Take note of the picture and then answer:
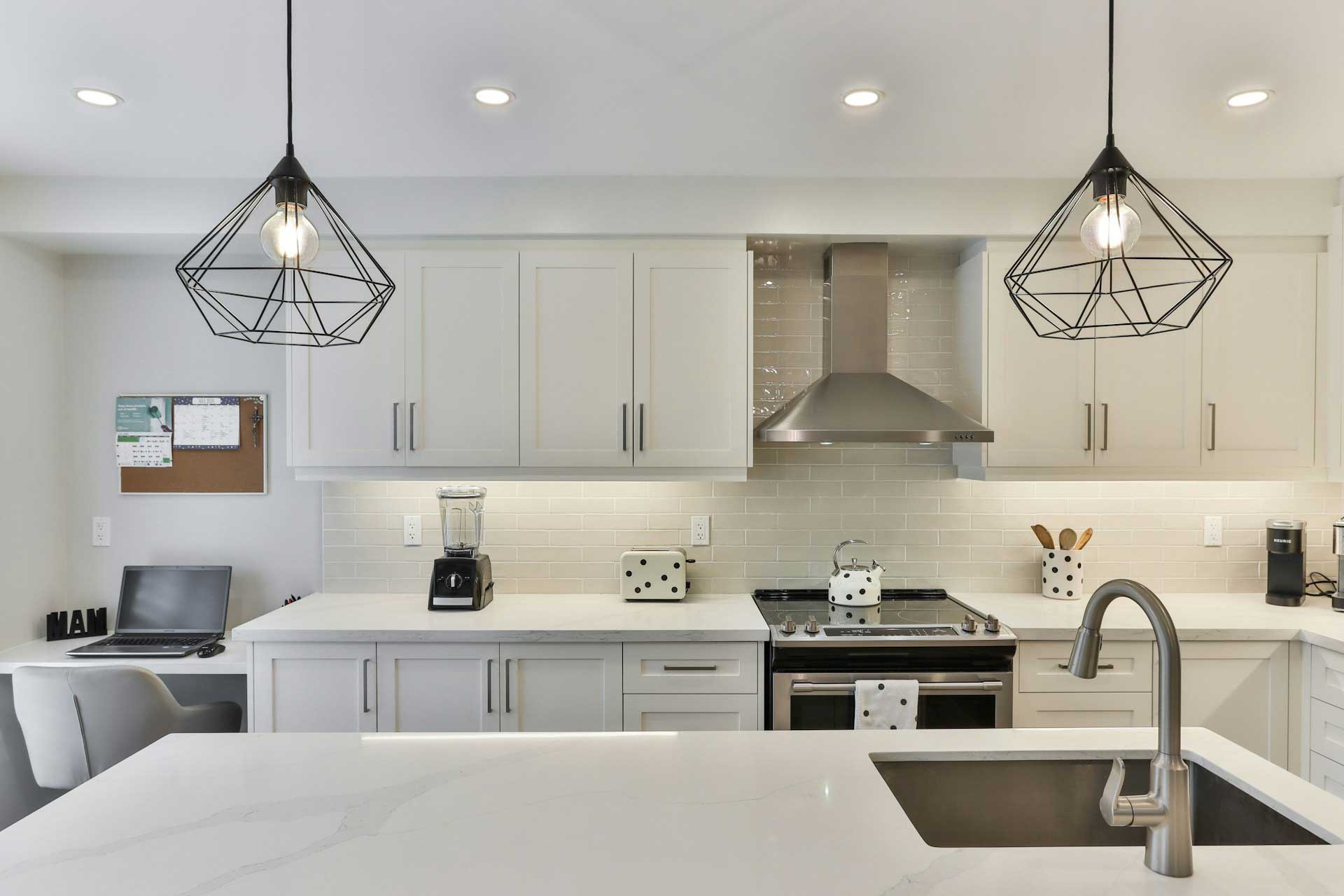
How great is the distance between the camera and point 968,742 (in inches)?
63.0

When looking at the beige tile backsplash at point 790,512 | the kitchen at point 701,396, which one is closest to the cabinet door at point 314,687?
the kitchen at point 701,396

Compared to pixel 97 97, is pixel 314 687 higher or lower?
lower

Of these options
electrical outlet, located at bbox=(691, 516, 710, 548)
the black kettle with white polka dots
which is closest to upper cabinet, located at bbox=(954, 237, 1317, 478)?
the black kettle with white polka dots

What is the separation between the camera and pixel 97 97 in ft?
7.36

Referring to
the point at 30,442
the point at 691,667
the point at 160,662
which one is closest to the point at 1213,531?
the point at 691,667

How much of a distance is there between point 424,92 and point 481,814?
188cm

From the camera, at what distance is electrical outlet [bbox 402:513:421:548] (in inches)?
132

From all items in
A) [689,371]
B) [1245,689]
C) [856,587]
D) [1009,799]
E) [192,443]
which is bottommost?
[1245,689]

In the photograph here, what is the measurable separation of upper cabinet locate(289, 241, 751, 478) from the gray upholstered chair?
112 centimetres

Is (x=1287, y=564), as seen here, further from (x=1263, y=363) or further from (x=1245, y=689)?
(x=1263, y=363)

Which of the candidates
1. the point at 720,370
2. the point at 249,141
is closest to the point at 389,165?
the point at 249,141

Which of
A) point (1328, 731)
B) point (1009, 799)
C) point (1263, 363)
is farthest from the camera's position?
point (1263, 363)

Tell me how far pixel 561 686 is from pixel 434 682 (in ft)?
1.45

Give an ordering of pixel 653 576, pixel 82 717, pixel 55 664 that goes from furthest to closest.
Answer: pixel 653 576 → pixel 55 664 → pixel 82 717
